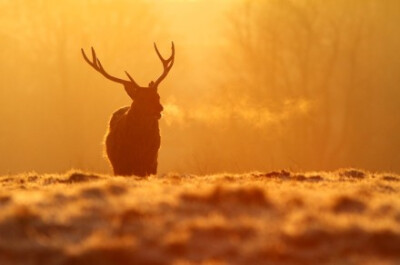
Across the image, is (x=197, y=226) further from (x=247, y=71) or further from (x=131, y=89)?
(x=247, y=71)

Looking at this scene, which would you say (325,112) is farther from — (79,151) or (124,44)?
(79,151)

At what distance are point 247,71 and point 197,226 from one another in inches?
1043

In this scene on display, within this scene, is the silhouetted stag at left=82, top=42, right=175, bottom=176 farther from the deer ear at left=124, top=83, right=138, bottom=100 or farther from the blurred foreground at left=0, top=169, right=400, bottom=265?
the blurred foreground at left=0, top=169, right=400, bottom=265

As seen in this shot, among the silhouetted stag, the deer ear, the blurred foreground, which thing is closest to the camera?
the blurred foreground

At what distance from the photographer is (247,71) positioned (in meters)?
31.4

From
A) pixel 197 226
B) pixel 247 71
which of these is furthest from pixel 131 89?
pixel 247 71

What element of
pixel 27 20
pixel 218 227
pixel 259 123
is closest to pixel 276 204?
pixel 218 227

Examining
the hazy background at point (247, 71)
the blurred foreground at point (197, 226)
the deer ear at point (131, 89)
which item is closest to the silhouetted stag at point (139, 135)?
the deer ear at point (131, 89)

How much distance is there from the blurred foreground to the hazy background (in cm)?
2308

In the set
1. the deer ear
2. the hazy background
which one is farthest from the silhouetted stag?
the hazy background

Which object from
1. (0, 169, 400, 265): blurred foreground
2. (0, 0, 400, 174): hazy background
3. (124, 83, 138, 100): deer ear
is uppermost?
(0, 0, 400, 174): hazy background

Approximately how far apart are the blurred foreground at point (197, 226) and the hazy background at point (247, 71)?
23.1m

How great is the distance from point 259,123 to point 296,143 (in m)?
1.95

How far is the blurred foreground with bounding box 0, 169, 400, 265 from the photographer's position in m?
4.73
